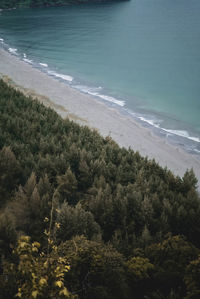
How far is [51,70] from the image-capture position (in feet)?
102

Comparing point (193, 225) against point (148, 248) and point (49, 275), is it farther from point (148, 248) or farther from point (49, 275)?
point (49, 275)

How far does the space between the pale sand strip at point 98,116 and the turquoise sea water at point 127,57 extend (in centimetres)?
131

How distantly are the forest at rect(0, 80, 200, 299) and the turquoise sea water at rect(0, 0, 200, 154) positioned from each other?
30.4 ft

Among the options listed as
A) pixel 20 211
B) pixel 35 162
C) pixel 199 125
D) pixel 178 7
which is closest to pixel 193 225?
pixel 20 211

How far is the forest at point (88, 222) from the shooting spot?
437 centimetres

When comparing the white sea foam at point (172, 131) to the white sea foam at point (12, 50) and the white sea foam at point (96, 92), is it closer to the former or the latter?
the white sea foam at point (96, 92)

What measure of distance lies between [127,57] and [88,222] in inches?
1447

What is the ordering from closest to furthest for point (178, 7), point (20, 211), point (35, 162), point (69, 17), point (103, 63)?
point (20, 211), point (35, 162), point (103, 63), point (69, 17), point (178, 7)

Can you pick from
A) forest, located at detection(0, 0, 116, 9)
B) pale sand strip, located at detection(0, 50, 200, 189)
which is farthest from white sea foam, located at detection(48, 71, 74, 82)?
forest, located at detection(0, 0, 116, 9)

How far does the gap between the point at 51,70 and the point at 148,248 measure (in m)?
28.4

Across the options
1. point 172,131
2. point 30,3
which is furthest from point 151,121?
point 30,3

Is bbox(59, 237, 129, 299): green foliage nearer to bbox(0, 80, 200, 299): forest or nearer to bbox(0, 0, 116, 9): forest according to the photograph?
bbox(0, 80, 200, 299): forest

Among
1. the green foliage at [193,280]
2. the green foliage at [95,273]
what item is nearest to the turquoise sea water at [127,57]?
the green foliage at [193,280]

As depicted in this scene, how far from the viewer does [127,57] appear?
39781 mm
